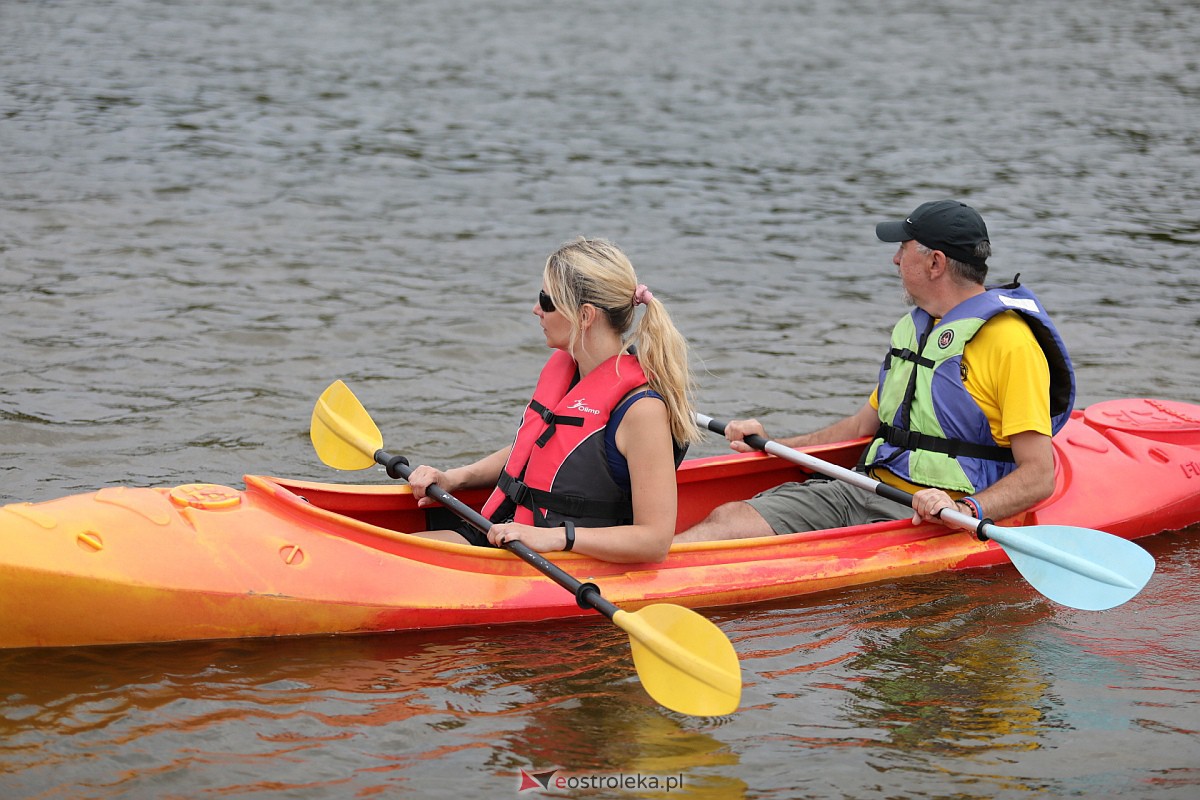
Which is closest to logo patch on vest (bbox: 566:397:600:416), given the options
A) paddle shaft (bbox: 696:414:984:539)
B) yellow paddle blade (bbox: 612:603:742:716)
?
yellow paddle blade (bbox: 612:603:742:716)

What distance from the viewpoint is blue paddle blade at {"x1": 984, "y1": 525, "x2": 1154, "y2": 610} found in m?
4.36

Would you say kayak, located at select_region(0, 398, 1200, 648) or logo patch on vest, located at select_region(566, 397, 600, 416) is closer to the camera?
kayak, located at select_region(0, 398, 1200, 648)

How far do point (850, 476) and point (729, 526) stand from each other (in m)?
0.46

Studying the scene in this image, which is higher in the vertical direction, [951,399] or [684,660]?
[951,399]

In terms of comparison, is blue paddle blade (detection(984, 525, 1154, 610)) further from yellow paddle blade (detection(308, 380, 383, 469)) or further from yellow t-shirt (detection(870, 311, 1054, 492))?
yellow paddle blade (detection(308, 380, 383, 469))

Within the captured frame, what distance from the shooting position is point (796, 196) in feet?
37.0


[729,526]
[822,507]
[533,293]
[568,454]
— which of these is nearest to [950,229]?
[822,507]

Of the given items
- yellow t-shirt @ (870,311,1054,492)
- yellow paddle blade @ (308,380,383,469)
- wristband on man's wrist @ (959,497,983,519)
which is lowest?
wristband on man's wrist @ (959,497,983,519)

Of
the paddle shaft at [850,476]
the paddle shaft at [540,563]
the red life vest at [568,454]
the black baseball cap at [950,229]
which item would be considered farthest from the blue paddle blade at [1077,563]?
the paddle shaft at [540,563]

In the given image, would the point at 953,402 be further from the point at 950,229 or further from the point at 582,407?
the point at 582,407

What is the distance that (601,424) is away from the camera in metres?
4.17

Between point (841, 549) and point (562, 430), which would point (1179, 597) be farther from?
point (562, 430)

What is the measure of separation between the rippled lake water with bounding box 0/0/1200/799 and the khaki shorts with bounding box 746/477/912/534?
0.29 meters

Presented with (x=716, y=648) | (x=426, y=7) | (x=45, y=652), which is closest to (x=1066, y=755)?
(x=716, y=648)
